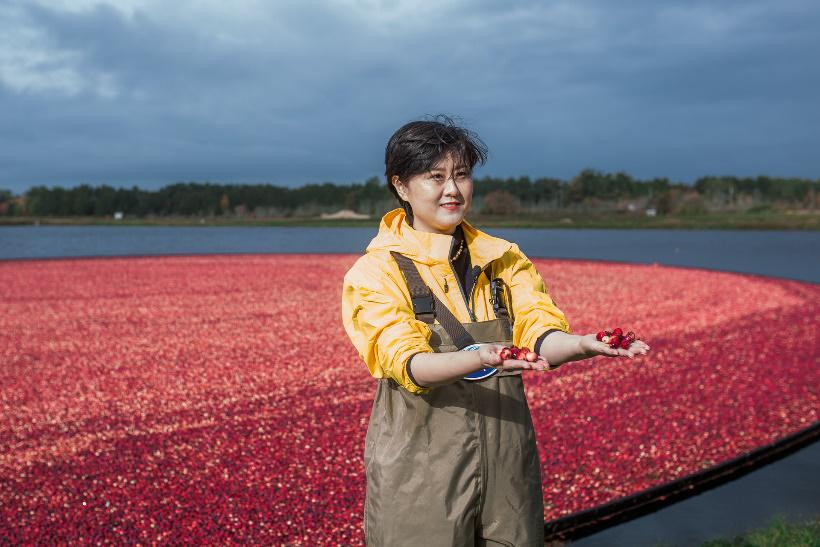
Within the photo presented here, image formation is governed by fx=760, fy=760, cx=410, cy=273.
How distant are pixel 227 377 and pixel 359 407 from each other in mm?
2255

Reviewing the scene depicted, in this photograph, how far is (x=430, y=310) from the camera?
2.07 m

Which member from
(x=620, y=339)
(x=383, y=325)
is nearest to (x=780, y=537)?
(x=620, y=339)

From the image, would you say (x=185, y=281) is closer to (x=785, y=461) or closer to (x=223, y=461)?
(x=223, y=461)

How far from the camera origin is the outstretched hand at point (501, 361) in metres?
1.69

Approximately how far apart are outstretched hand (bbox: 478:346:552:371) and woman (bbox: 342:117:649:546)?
29cm

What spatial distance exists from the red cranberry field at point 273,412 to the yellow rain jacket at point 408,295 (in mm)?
2840

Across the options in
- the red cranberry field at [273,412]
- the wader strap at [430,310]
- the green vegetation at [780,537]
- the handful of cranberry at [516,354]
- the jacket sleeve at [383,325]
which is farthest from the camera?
the red cranberry field at [273,412]

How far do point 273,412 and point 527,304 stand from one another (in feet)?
17.9

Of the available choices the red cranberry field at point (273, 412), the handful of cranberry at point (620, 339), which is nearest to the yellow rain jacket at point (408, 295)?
the handful of cranberry at point (620, 339)

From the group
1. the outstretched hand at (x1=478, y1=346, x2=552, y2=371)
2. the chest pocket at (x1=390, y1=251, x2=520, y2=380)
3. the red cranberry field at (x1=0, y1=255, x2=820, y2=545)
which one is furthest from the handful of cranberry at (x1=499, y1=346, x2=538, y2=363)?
the red cranberry field at (x1=0, y1=255, x2=820, y2=545)

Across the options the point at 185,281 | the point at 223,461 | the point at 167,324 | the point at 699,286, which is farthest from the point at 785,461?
the point at 185,281

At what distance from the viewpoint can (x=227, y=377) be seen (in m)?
8.91

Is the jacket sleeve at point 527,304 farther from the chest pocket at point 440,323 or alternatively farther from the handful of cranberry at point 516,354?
the handful of cranberry at point 516,354

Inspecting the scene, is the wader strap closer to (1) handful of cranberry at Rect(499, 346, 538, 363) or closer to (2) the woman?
(2) the woman
